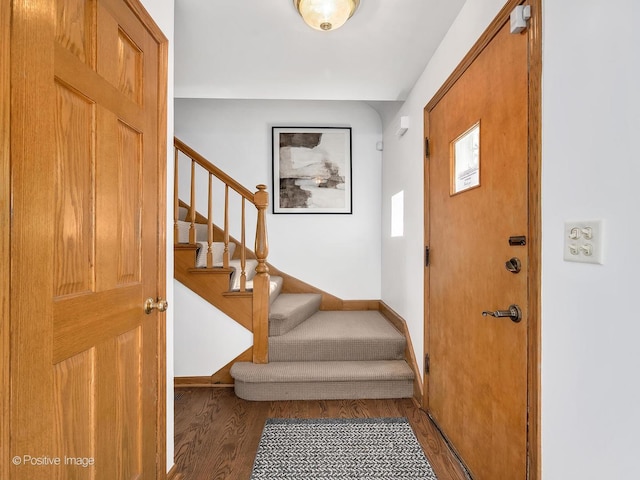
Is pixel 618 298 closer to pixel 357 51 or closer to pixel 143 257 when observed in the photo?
pixel 143 257

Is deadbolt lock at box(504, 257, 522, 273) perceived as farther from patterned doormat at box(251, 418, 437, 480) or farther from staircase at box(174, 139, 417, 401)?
staircase at box(174, 139, 417, 401)

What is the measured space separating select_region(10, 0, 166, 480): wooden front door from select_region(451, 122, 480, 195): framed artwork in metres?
1.39

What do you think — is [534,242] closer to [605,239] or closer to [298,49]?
[605,239]

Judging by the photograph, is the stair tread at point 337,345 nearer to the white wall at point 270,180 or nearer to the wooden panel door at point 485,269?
the wooden panel door at point 485,269

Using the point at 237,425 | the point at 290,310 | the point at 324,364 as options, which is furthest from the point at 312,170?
the point at 237,425

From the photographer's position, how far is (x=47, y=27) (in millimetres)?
850

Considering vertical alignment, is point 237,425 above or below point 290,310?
below

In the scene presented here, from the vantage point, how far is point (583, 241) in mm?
969

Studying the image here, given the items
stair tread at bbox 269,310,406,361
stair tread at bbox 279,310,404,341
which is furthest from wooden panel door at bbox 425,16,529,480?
stair tread at bbox 279,310,404,341

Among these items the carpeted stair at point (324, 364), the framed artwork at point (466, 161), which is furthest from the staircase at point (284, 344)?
the framed artwork at point (466, 161)

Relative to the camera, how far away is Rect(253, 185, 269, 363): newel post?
8.82 feet

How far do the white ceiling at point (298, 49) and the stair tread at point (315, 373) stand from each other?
2.03m

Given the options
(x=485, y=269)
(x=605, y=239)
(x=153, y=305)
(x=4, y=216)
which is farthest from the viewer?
(x=485, y=269)

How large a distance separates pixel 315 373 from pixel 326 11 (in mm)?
2178
